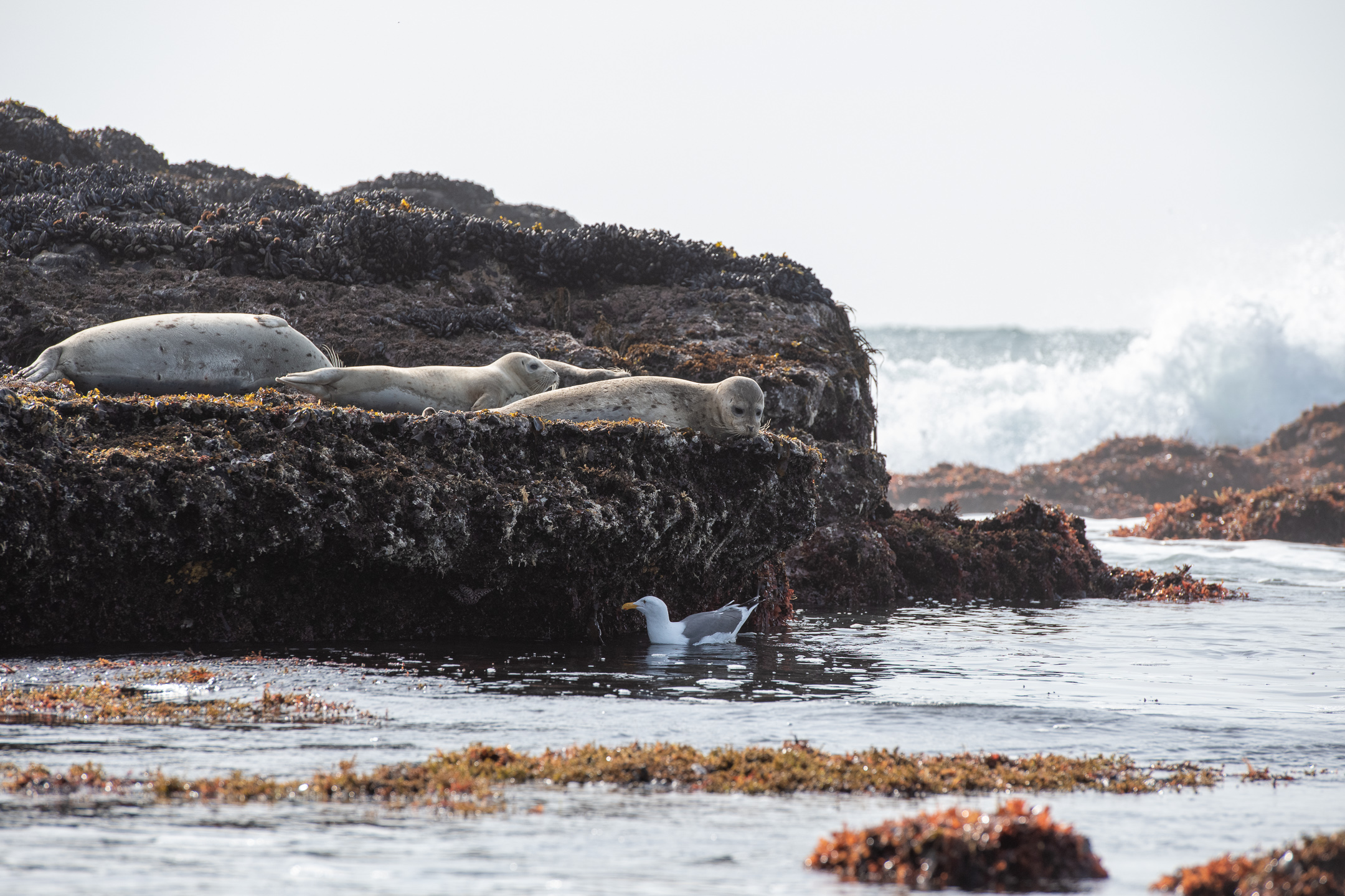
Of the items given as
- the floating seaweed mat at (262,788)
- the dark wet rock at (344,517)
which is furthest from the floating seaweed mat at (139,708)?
the dark wet rock at (344,517)

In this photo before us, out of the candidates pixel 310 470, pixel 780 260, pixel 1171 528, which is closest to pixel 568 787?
pixel 310 470

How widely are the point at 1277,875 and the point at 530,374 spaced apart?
659 cm

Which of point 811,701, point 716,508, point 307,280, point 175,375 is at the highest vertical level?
point 307,280

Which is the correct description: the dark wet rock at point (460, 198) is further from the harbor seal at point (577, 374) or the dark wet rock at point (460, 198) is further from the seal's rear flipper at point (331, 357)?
the harbor seal at point (577, 374)

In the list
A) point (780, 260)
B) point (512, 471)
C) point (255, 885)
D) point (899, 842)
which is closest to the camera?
point (255, 885)

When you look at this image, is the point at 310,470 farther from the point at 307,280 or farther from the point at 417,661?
the point at 307,280

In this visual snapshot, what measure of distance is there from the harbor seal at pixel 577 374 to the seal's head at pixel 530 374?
0.20 meters

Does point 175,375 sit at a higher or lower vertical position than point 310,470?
higher

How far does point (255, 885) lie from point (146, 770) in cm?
122

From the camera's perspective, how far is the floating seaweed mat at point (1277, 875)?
2871 millimetres

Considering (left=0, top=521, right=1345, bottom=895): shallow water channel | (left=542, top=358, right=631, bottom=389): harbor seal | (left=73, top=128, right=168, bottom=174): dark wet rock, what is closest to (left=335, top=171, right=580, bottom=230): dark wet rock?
(left=73, top=128, right=168, bottom=174): dark wet rock

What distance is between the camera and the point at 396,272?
1213cm

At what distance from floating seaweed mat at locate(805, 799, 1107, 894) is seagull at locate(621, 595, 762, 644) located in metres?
4.24

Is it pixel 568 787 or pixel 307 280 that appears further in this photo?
pixel 307 280
